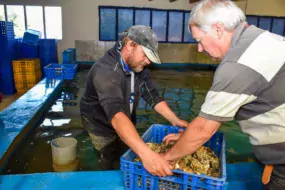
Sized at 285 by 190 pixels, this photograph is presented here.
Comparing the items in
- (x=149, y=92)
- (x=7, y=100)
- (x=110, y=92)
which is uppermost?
(x=110, y=92)

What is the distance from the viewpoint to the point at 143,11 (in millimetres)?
10789

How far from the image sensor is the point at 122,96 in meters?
1.96

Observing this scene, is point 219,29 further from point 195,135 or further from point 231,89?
point 195,135

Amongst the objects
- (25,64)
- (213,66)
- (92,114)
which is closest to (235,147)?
(92,114)

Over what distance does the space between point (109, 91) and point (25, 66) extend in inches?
248

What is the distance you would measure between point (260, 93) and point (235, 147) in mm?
2947

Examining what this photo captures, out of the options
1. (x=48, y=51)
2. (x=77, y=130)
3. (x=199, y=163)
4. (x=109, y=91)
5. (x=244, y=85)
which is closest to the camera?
(x=244, y=85)

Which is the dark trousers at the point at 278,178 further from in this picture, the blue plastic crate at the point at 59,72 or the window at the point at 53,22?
the window at the point at 53,22

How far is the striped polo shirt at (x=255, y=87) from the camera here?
112 cm

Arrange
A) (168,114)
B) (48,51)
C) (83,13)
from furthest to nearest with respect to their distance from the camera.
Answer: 1. (83,13)
2. (48,51)
3. (168,114)

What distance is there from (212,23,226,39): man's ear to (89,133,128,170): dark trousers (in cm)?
167

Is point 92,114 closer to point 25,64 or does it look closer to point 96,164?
point 96,164

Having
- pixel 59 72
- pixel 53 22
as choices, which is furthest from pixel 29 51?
pixel 53 22

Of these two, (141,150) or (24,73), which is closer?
(141,150)
